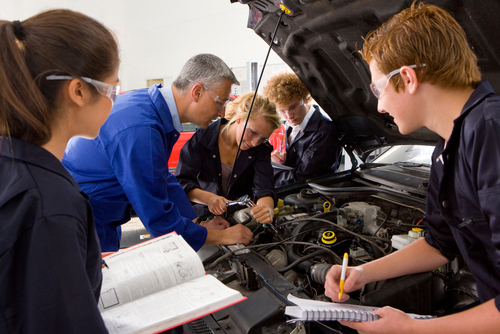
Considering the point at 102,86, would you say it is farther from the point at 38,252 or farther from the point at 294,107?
the point at 294,107

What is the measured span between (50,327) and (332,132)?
2295mm

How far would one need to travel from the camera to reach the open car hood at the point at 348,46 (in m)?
1.28

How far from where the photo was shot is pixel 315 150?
8.71 ft

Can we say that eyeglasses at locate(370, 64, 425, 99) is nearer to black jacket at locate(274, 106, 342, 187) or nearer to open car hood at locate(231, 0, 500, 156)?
open car hood at locate(231, 0, 500, 156)

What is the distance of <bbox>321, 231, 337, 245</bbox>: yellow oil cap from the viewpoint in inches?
65.5

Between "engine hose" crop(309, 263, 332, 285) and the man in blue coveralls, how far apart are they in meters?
0.46

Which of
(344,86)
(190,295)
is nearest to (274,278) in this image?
(190,295)

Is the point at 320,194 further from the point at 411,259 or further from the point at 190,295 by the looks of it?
the point at 190,295

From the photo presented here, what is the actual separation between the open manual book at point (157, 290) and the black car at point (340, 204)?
23 cm

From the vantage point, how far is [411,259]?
1245mm

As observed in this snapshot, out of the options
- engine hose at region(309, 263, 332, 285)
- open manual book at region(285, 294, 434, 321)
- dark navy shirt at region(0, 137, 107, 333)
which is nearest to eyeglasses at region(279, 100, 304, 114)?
engine hose at region(309, 263, 332, 285)

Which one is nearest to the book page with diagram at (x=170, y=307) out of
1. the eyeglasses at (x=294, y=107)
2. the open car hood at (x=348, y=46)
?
the open car hood at (x=348, y=46)

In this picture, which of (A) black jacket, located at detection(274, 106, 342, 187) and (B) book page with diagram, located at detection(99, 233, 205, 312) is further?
(A) black jacket, located at detection(274, 106, 342, 187)

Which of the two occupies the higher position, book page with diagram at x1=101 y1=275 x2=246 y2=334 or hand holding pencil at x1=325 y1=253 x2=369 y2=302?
book page with diagram at x1=101 y1=275 x2=246 y2=334
